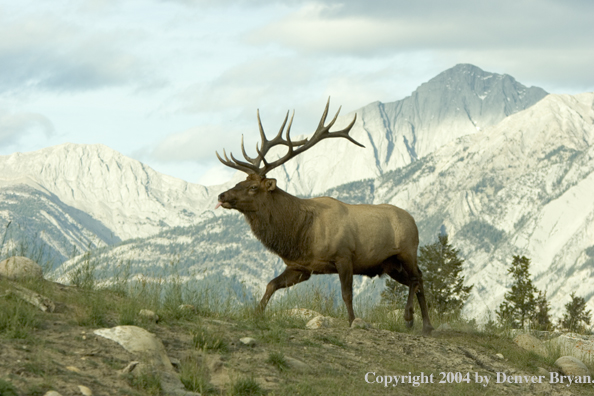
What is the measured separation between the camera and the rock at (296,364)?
22.5 ft

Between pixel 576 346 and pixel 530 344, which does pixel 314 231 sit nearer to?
pixel 530 344

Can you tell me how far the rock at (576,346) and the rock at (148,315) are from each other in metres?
6.80

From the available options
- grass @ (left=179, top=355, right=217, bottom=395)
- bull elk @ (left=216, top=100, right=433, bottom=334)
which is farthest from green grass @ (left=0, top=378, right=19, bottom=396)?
bull elk @ (left=216, top=100, right=433, bottom=334)

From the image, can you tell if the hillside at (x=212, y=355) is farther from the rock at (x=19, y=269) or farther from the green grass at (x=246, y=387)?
the rock at (x=19, y=269)

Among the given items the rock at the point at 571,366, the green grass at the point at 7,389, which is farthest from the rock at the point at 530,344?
the green grass at the point at 7,389

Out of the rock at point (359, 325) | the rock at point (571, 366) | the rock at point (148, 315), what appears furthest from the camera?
the rock at point (571, 366)

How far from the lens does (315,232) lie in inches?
405

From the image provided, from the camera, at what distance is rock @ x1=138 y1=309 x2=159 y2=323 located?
24.4 ft

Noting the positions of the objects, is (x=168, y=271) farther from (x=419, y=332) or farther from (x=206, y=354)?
(x=419, y=332)

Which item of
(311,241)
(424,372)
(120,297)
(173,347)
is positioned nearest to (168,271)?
(120,297)

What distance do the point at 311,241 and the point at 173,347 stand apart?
3908 mm

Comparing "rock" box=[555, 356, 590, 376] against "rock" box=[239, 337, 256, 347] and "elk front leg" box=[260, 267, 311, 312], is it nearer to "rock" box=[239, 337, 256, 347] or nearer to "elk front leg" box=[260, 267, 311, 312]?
"elk front leg" box=[260, 267, 311, 312]

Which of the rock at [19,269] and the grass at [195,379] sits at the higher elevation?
the rock at [19,269]

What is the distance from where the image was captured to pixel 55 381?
5.21m
